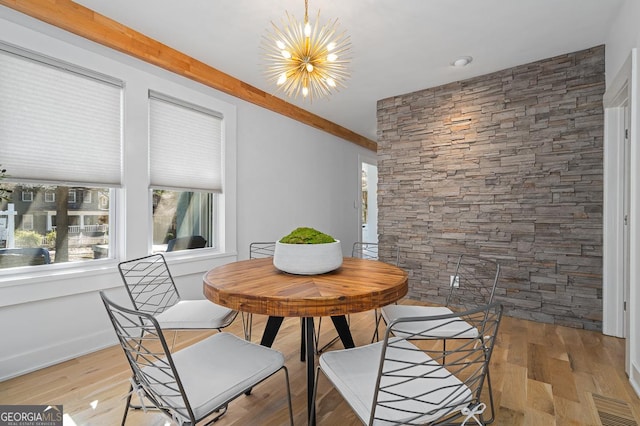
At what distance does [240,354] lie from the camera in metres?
1.35

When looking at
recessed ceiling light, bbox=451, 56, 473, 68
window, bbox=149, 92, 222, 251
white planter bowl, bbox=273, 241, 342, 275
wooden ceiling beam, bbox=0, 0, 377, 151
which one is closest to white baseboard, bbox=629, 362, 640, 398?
white planter bowl, bbox=273, 241, 342, 275

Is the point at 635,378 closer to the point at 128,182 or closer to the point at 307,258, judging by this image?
the point at 307,258

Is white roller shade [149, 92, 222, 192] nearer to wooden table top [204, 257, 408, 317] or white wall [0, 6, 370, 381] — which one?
white wall [0, 6, 370, 381]

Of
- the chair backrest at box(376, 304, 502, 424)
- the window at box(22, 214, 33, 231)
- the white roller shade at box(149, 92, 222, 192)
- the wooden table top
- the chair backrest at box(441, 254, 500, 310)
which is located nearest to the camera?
the chair backrest at box(376, 304, 502, 424)

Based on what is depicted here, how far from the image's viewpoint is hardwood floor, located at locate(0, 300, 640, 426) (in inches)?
63.7

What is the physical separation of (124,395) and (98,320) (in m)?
0.87

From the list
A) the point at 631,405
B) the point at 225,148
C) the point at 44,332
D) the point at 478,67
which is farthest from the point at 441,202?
the point at 44,332

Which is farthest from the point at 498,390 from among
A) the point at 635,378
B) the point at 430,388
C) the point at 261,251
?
the point at 261,251

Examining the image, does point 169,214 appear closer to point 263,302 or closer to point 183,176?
point 183,176

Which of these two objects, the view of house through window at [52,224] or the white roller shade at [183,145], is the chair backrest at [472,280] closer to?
the white roller shade at [183,145]

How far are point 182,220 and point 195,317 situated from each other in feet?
5.09

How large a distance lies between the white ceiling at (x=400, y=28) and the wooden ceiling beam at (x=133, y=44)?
0.07 m

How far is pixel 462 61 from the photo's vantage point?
3043 mm

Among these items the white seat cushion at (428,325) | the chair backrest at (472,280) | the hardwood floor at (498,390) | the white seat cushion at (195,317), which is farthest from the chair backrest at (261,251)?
the chair backrest at (472,280)
